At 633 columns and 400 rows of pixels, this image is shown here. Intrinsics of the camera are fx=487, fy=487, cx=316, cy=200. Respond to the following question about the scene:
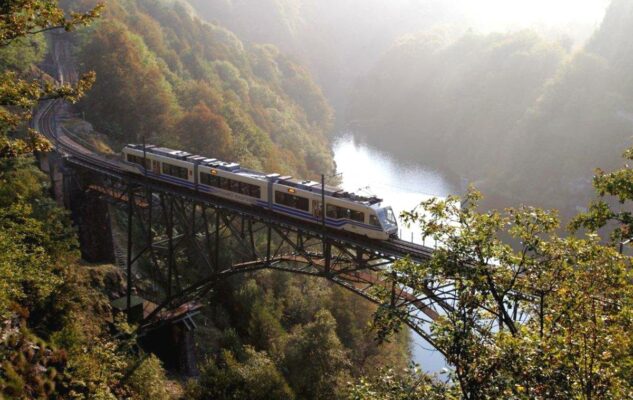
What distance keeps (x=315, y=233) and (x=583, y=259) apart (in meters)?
15.6

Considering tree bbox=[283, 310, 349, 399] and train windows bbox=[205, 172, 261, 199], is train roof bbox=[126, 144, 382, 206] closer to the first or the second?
train windows bbox=[205, 172, 261, 199]

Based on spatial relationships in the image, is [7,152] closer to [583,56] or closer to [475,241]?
[475,241]

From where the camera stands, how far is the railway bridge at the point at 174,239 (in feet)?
72.9

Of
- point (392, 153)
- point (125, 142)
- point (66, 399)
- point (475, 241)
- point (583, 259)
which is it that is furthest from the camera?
point (392, 153)

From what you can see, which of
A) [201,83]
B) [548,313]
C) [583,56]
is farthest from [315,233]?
[583,56]

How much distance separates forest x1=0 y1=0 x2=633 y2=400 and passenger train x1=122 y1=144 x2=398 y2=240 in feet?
14.8

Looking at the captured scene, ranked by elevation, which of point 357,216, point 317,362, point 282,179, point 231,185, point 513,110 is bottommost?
point 317,362

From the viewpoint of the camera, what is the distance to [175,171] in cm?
2962

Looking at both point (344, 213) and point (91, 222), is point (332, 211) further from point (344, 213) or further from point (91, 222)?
point (91, 222)

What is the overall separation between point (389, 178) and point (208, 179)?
5488cm

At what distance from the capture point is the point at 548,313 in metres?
8.33

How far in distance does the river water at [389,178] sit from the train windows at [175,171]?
33.5 metres

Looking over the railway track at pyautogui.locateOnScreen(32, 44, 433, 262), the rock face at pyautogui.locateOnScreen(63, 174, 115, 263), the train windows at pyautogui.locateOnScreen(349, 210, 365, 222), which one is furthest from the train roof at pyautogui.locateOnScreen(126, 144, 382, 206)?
the rock face at pyautogui.locateOnScreen(63, 174, 115, 263)

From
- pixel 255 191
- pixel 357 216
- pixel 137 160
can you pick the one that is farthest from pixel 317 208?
pixel 137 160
